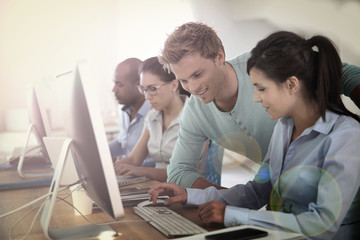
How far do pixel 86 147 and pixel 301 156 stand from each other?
0.60 meters

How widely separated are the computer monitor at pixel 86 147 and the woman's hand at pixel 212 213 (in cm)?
23

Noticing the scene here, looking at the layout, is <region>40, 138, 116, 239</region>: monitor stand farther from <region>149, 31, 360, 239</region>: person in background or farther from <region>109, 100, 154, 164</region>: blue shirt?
<region>109, 100, 154, 164</region>: blue shirt

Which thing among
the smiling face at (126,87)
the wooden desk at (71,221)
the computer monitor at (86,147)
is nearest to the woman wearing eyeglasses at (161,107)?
the smiling face at (126,87)

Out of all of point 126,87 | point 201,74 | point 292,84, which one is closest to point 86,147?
point 292,84

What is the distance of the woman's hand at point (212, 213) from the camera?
944 mm

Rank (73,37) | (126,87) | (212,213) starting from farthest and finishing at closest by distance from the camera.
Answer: (73,37) < (126,87) < (212,213)

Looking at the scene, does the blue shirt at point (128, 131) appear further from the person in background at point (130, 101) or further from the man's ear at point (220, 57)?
the man's ear at point (220, 57)

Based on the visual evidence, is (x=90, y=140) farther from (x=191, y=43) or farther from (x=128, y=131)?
(x=128, y=131)

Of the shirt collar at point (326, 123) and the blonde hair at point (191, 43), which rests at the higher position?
the blonde hair at point (191, 43)

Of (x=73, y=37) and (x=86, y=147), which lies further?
(x=73, y=37)

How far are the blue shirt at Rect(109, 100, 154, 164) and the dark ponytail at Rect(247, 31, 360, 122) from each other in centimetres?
133

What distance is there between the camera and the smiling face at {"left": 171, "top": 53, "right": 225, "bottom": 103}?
1412 mm

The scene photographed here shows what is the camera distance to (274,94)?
3.47 ft

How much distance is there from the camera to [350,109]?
1069 millimetres
